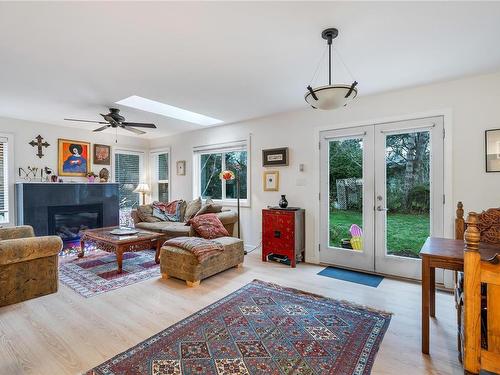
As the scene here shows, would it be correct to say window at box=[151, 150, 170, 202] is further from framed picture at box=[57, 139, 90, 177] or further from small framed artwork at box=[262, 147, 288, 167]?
small framed artwork at box=[262, 147, 288, 167]

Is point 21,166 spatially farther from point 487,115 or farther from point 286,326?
point 487,115

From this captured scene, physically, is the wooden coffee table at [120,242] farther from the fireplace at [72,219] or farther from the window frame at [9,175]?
the window frame at [9,175]

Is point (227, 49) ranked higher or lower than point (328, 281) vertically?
higher

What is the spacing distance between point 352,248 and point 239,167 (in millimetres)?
2504

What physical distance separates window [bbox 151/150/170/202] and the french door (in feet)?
13.3

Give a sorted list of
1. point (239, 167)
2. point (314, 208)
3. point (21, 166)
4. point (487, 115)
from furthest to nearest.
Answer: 1. point (239, 167)
2. point (21, 166)
3. point (314, 208)
4. point (487, 115)

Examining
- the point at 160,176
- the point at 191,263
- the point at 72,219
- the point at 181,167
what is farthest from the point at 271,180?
the point at 72,219

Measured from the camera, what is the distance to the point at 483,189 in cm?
296

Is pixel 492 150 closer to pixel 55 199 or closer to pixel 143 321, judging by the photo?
pixel 143 321

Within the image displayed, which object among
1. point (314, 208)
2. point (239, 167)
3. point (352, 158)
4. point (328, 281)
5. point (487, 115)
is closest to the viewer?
point (487, 115)

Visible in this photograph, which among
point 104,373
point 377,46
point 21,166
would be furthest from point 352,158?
point 21,166

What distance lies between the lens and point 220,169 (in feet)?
18.4

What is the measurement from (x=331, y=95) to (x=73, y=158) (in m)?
5.42

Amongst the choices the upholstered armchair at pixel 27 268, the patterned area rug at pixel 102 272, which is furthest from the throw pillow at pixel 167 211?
the upholstered armchair at pixel 27 268
